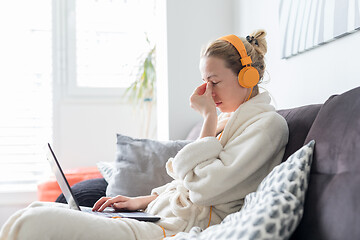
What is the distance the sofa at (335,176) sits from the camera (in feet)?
2.91

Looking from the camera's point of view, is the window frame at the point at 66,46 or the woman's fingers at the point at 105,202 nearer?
the woman's fingers at the point at 105,202

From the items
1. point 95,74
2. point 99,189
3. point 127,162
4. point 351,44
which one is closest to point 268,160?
point 351,44

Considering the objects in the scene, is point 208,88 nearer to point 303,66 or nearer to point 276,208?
point 303,66

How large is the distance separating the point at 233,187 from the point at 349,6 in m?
0.76

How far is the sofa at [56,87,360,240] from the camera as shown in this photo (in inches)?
34.9

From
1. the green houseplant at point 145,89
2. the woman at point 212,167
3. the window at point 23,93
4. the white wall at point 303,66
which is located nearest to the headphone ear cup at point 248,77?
the woman at point 212,167

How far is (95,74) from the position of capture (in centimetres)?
379

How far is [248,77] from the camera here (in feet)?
5.10

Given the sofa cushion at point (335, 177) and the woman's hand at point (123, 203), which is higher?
the sofa cushion at point (335, 177)

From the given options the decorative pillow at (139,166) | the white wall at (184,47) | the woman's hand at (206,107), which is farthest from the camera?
the white wall at (184,47)

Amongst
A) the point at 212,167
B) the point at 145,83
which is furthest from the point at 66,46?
the point at 212,167

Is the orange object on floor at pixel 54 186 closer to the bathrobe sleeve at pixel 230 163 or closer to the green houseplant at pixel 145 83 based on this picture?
the green houseplant at pixel 145 83

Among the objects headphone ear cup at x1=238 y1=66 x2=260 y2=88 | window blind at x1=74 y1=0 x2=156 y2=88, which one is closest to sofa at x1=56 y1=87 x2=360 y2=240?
headphone ear cup at x1=238 y1=66 x2=260 y2=88

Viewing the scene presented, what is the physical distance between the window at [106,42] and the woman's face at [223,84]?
2.19m
